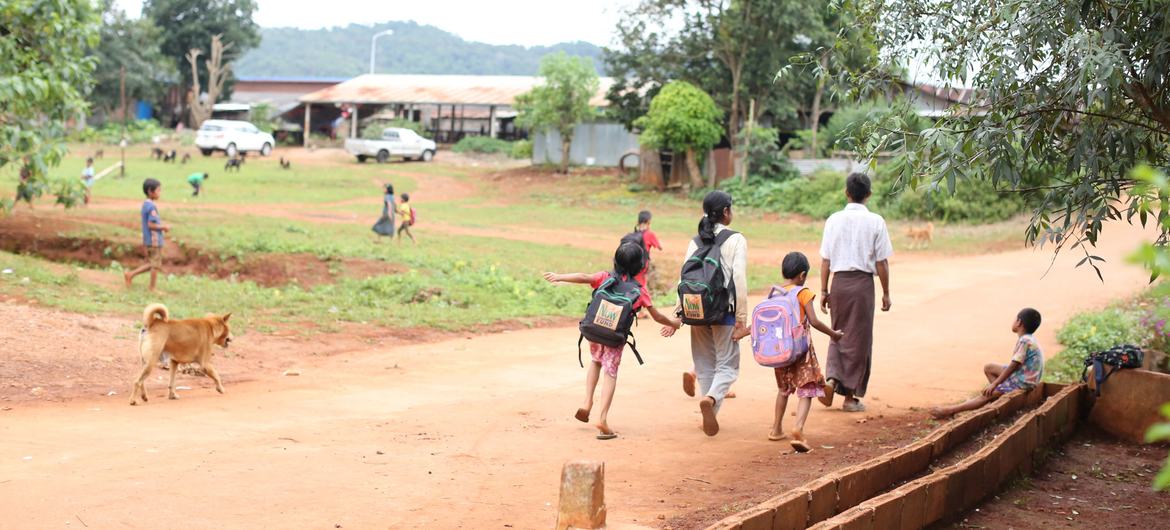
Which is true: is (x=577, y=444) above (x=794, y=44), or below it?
below

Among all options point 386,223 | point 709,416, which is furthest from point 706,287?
point 386,223

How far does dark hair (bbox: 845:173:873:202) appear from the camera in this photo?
8344 millimetres

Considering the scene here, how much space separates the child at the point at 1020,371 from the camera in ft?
27.9

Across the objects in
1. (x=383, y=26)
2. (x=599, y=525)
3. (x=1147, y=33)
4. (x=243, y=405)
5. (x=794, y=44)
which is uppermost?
(x=383, y=26)

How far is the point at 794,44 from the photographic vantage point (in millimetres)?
38062

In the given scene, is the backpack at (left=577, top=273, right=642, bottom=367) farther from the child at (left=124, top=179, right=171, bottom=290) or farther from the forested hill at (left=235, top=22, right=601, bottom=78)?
the forested hill at (left=235, top=22, right=601, bottom=78)

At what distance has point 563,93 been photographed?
45.4 metres

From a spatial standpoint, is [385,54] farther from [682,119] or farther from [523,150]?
[682,119]

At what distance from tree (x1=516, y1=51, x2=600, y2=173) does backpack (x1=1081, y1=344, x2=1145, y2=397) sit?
37.5m

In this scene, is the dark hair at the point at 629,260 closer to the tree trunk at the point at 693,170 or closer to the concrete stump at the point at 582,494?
the concrete stump at the point at 582,494

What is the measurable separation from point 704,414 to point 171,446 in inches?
137

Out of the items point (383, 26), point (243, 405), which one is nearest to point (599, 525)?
point (243, 405)

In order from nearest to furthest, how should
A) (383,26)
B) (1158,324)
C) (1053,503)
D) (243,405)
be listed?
(1053,503), (243,405), (1158,324), (383,26)

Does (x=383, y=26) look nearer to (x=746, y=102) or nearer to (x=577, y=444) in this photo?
(x=746, y=102)
